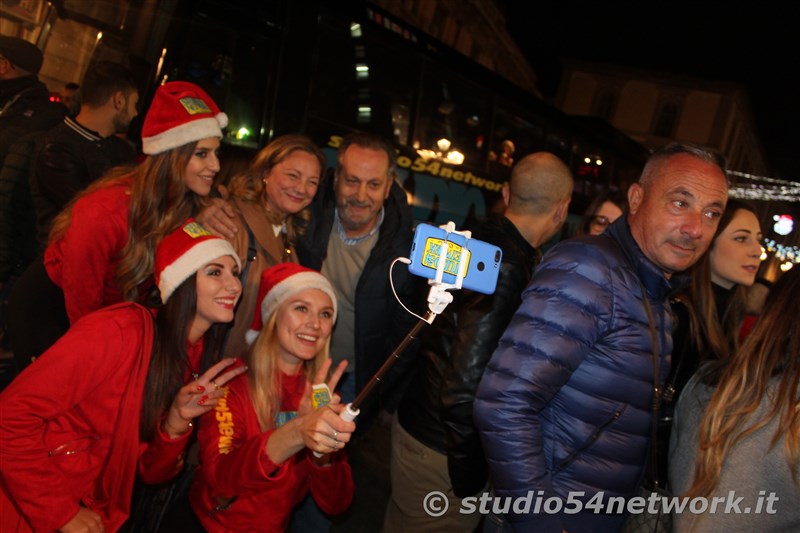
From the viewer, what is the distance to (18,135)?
454cm

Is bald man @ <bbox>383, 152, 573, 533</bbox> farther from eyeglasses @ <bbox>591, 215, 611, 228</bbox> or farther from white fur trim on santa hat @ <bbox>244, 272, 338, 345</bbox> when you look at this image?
eyeglasses @ <bbox>591, 215, 611, 228</bbox>

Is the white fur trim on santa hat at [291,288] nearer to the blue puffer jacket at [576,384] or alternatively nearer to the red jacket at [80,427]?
the red jacket at [80,427]

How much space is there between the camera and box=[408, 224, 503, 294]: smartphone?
142 centimetres

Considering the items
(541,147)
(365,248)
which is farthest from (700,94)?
(365,248)

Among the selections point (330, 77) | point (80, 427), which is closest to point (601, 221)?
point (80, 427)

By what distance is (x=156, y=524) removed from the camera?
2535 millimetres

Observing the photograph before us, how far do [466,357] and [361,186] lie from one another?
1.60 m

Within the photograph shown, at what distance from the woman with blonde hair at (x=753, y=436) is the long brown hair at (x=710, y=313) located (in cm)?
86

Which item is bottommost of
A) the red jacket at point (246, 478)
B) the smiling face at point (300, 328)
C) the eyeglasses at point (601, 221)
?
the red jacket at point (246, 478)

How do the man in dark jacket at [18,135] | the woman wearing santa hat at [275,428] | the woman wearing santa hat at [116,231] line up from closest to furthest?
the woman wearing santa hat at [275,428] → the woman wearing santa hat at [116,231] → the man in dark jacket at [18,135]

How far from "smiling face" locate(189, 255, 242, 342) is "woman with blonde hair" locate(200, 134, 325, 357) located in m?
0.47

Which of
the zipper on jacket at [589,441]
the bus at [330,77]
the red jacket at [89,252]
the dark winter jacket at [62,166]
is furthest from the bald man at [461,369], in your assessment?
the bus at [330,77]

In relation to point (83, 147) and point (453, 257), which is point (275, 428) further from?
point (83, 147)

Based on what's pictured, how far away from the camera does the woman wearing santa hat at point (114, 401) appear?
1.98 meters
